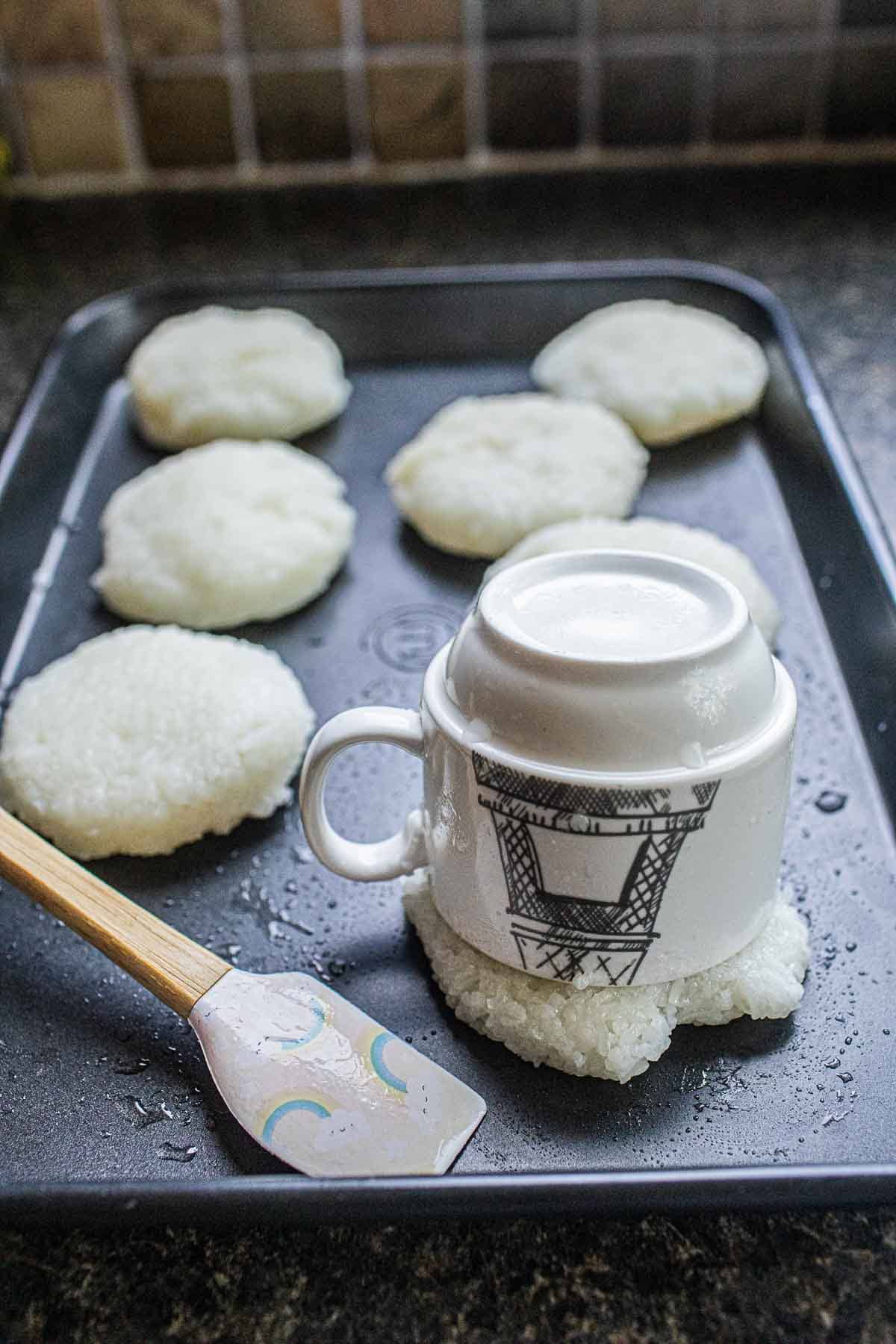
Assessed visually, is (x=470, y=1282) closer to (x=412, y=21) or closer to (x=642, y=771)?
(x=642, y=771)

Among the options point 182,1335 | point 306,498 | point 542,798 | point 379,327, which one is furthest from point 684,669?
point 379,327

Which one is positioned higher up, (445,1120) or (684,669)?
(684,669)

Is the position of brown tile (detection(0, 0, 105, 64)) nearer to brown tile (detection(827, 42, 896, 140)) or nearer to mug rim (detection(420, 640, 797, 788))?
brown tile (detection(827, 42, 896, 140))

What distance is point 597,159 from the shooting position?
5.34 feet

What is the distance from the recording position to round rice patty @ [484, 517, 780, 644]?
0.85 meters

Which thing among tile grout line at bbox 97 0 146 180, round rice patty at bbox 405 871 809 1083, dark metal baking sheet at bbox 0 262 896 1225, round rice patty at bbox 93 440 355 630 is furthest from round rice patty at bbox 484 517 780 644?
tile grout line at bbox 97 0 146 180

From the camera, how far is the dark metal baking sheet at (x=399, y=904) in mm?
475

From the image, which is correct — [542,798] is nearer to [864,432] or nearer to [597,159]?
[864,432]

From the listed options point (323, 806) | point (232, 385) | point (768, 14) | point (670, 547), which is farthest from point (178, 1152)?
point (768, 14)

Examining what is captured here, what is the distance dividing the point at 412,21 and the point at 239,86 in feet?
0.78

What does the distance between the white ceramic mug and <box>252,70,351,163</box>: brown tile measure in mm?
1213

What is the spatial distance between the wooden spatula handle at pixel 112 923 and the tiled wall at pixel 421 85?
47.8 inches

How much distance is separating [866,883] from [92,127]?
1412 mm

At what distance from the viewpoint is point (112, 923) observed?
598 millimetres
